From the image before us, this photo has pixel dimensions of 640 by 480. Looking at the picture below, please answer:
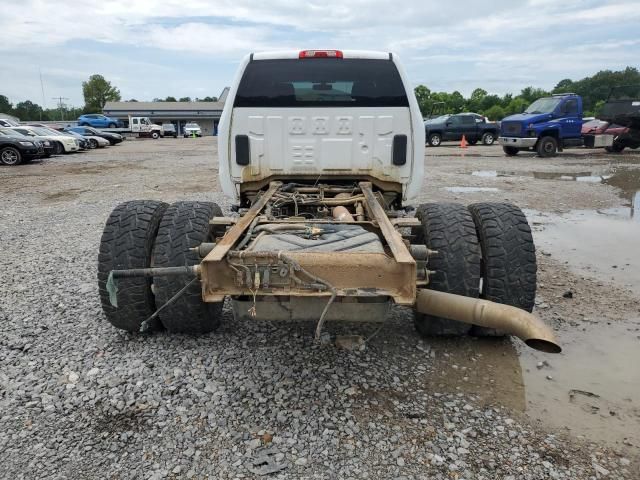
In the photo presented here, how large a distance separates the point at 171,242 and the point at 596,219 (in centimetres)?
749

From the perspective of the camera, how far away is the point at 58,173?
1666 centimetres

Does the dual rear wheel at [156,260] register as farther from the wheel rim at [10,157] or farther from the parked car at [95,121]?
the parked car at [95,121]

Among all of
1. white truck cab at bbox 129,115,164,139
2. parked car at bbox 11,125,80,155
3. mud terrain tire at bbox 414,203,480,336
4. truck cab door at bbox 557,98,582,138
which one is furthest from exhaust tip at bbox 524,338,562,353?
white truck cab at bbox 129,115,164,139

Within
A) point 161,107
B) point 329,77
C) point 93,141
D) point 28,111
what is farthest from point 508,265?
point 28,111

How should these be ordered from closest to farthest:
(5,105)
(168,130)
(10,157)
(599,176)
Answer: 1. (599,176)
2. (10,157)
3. (168,130)
4. (5,105)

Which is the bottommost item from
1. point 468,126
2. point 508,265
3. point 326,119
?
point 508,265

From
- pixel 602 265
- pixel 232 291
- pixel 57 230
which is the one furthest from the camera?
pixel 57 230

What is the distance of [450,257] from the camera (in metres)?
3.43

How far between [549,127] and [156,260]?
19.5m

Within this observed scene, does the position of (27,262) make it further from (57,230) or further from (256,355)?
(256,355)

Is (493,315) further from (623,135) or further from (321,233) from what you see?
(623,135)

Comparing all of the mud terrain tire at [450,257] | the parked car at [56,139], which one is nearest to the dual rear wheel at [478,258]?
the mud terrain tire at [450,257]

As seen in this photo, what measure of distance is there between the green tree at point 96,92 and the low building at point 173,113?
820 inches

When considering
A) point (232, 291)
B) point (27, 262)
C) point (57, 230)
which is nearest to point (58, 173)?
point (57, 230)
